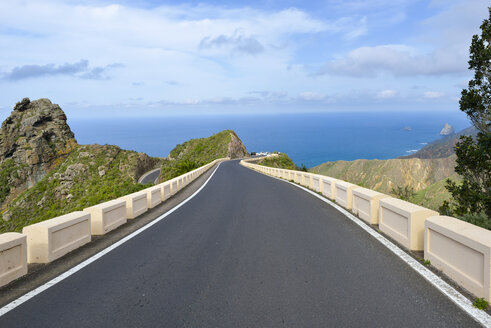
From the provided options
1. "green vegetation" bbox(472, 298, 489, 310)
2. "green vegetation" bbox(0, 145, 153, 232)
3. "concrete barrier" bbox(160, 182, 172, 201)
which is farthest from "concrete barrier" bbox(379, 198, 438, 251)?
"green vegetation" bbox(0, 145, 153, 232)

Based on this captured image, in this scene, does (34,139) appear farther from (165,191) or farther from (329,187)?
(329,187)

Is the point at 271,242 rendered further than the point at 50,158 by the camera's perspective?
No

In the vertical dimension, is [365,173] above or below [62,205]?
above

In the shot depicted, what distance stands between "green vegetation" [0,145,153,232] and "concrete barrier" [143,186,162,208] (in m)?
53.0

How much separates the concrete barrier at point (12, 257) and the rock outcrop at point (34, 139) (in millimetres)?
95934

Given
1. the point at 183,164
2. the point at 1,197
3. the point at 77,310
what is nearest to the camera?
the point at 77,310

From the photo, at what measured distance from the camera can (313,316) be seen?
3514mm

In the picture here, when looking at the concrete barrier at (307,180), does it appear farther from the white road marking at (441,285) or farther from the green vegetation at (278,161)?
the green vegetation at (278,161)

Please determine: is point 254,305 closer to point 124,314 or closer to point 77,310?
point 124,314

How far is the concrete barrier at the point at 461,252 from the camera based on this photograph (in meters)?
3.87

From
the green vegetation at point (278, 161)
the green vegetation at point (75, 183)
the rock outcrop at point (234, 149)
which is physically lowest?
the green vegetation at point (75, 183)

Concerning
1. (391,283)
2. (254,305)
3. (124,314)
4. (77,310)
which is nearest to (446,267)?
(391,283)

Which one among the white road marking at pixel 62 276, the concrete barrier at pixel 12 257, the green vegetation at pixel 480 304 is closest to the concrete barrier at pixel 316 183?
the white road marking at pixel 62 276

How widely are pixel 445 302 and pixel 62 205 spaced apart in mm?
77334
